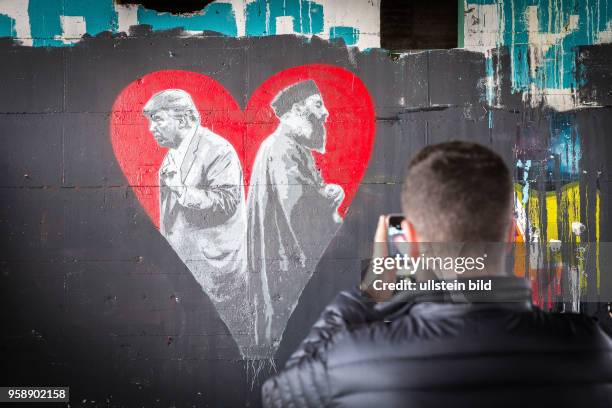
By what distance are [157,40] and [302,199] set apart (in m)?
1.45

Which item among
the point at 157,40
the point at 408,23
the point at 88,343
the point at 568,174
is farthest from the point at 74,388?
the point at 568,174

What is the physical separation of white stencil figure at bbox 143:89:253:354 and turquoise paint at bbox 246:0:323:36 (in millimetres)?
719

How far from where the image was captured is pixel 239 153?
Answer: 10.4ft

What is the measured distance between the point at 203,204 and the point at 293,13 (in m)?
1.42

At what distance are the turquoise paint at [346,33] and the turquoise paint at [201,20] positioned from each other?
65 cm

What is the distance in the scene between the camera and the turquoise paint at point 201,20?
317cm

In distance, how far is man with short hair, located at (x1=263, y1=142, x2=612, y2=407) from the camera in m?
0.98

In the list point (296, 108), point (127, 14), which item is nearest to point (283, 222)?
point (296, 108)

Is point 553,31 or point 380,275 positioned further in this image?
point 553,31

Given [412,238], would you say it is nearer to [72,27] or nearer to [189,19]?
[189,19]

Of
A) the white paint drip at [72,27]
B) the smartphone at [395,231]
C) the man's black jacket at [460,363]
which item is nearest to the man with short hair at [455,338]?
the man's black jacket at [460,363]

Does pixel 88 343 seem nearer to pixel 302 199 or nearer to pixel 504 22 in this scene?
pixel 302 199

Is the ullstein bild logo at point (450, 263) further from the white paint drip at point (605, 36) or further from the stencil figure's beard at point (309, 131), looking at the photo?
the white paint drip at point (605, 36)

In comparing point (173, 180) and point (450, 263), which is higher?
point (173, 180)
